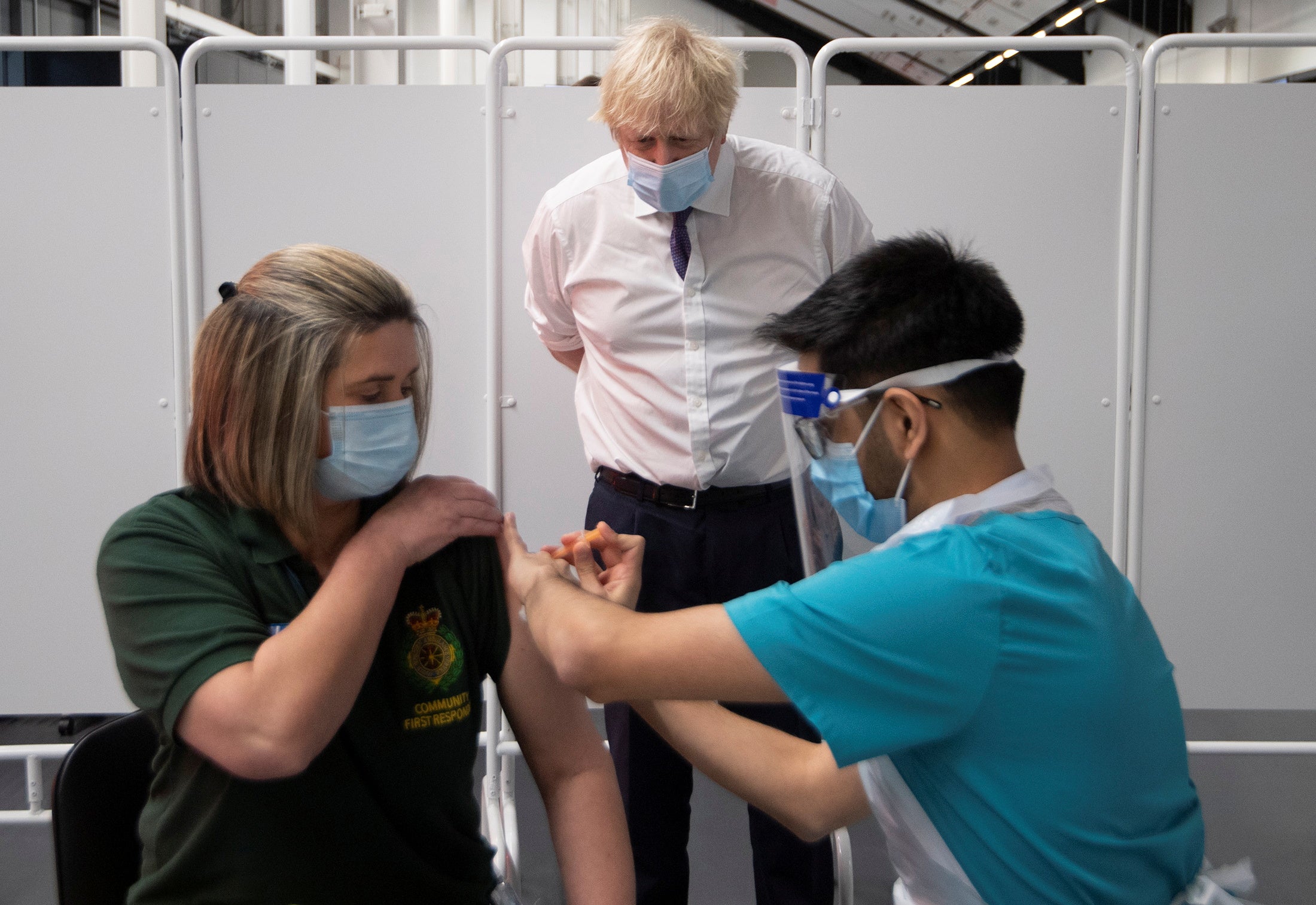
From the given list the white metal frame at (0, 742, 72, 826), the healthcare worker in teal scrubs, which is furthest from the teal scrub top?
the white metal frame at (0, 742, 72, 826)

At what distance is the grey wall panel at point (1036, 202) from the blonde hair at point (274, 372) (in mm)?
1639

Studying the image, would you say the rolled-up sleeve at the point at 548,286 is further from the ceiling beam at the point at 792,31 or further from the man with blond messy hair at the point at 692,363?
the ceiling beam at the point at 792,31

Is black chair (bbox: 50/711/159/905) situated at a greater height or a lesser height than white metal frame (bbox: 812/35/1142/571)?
lesser

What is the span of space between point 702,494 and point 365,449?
895 millimetres

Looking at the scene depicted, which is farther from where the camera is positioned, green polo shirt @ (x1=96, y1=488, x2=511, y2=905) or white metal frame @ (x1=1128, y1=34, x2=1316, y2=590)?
white metal frame @ (x1=1128, y1=34, x2=1316, y2=590)

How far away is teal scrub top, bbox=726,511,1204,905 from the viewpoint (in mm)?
945

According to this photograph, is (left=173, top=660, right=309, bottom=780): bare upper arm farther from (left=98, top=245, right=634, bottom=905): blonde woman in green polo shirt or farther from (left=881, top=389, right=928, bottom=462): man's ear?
(left=881, top=389, right=928, bottom=462): man's ear

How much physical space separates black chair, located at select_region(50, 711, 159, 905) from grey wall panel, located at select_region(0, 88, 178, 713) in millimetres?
1538

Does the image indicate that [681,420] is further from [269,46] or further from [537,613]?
[269,46]

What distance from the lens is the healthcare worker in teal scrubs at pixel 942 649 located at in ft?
3.11

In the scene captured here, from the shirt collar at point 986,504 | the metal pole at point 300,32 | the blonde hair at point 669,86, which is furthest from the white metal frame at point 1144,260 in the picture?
the metal pole at point 300,32

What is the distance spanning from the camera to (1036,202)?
2520 mm

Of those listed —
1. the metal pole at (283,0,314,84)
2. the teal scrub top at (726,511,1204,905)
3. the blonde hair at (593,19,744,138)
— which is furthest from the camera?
the metal pole at (283,0,314,84)

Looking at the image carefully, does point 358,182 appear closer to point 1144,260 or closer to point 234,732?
point 234,732
